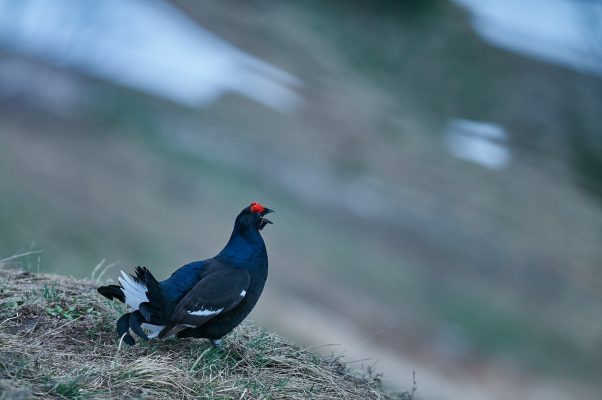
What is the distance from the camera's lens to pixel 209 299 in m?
4.62

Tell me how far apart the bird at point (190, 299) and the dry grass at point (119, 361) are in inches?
5.0

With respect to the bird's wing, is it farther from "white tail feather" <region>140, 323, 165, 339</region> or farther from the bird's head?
the bird's head

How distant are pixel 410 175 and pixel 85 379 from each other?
51.7ft

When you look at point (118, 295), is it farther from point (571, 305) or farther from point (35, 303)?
point (571, 305)

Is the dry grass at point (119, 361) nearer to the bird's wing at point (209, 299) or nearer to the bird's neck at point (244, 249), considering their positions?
the bird's wing at point (209, 299)

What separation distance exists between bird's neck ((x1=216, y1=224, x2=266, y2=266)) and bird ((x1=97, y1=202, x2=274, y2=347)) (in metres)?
0.01

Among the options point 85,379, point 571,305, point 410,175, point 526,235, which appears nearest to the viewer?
point 85,379

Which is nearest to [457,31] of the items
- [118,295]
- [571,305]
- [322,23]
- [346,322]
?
[322,23]

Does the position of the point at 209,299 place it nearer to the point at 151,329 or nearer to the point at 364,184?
the point at 151,329

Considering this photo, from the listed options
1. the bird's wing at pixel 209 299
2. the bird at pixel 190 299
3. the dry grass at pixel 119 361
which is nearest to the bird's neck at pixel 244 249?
the bird at pixel 190 299

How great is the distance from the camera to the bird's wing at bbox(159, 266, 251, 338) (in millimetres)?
4496

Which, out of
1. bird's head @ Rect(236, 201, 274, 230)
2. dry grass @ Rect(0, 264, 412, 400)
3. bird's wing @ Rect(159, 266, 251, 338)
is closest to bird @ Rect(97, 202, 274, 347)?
bird's wing @ Rect(159, 266, 251, 338)

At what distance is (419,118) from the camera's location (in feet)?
73.2

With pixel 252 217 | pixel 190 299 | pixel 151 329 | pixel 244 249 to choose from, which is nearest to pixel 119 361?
pixel 151 329
